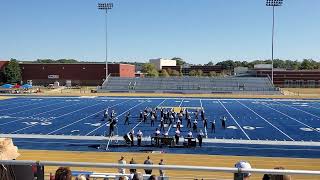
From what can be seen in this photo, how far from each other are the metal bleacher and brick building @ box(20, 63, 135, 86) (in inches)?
347

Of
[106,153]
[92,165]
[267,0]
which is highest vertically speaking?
[267,0]

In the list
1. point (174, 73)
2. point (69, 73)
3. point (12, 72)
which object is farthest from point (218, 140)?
point (174, 73)

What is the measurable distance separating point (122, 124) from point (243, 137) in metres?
9.08

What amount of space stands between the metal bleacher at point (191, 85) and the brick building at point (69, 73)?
8.82 metres

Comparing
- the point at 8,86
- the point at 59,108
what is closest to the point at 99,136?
the point at 59,108

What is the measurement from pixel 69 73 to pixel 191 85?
82.7ft

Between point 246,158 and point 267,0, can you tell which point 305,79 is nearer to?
point 267,0

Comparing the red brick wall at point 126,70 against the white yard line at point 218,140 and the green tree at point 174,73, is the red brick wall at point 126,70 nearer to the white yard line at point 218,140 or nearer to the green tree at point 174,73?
the green tree at point 174,73

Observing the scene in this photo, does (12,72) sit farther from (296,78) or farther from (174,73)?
(174,73)

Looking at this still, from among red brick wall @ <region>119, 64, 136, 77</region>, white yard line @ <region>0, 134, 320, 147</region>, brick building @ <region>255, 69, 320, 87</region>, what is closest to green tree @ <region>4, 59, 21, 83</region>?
red brick wall @ <region>119, 64, 136, 77</region>

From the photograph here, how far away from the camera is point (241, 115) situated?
33.5 meters

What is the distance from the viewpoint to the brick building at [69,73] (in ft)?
258

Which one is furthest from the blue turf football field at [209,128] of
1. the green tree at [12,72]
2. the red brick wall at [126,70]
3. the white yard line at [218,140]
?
the red brick wall at [126,70]

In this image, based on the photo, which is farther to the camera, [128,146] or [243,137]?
[243,137]
